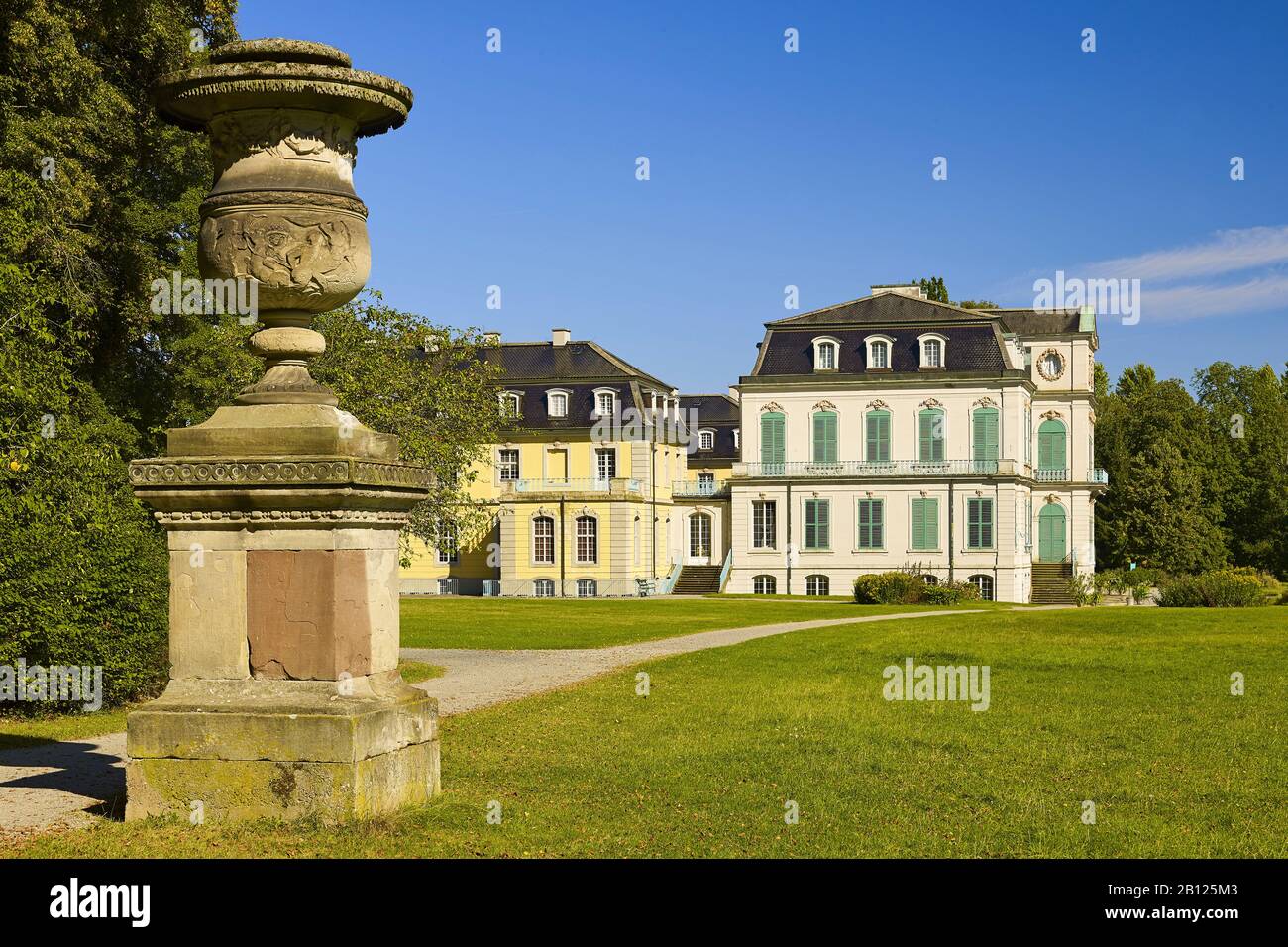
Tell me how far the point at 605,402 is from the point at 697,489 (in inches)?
242

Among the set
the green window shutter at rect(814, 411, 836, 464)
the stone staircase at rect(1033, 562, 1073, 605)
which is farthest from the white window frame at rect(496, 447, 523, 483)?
the stone staircase at rect(1033, 562, 1073, 605)

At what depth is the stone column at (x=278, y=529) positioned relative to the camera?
7.57m

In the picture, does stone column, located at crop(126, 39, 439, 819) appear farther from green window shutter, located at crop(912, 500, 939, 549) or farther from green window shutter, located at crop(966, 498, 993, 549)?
green window shutter, located at crop(912, 500, 939, 549)

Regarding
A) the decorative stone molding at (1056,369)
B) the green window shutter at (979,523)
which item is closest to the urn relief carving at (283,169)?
the green window shutter at (979,523)

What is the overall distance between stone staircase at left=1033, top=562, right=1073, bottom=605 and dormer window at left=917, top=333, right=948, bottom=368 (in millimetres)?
8687

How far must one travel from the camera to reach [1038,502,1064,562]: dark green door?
5238 cm

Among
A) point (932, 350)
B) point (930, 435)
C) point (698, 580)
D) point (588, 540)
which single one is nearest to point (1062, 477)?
point (930, 435)

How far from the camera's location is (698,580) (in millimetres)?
53250

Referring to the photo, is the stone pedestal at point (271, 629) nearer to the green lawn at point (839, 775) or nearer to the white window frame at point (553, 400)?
the green lawn at point (839, 775)

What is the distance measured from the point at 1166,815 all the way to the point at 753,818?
2.51 meters

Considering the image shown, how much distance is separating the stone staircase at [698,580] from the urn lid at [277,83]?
1745 inches

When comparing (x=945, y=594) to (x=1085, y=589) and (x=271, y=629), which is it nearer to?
(x=1085, y=589)

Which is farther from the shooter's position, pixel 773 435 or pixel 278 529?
pixel 773 435
